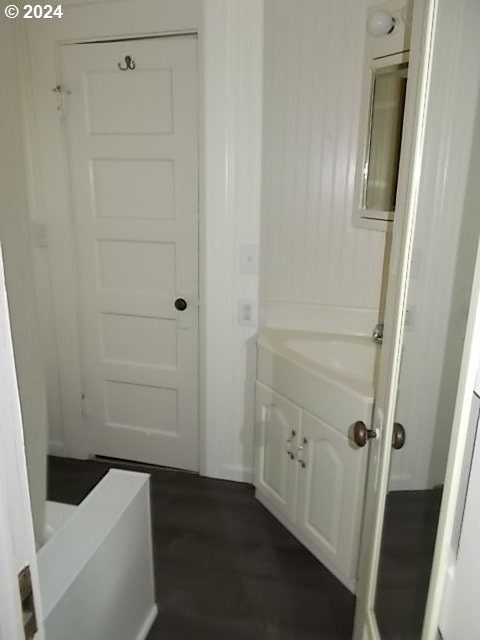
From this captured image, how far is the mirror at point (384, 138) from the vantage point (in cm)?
183

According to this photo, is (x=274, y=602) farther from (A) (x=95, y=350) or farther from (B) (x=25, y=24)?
(B) (x=25, y=24)

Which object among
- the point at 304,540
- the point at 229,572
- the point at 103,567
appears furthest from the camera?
the point at 304,540

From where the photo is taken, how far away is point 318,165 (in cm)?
213

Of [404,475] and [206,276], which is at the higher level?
[206,276]

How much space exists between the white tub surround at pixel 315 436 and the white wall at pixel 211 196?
20 centimetres

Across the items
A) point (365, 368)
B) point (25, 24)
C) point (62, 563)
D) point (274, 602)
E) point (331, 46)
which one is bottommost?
point (274, 602)

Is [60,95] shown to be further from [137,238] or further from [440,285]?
[440,285]

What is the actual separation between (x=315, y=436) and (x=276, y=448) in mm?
312

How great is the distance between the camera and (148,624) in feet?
5.58

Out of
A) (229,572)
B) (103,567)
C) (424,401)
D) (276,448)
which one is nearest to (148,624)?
(229,572)

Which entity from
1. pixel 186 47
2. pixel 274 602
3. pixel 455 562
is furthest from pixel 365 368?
pixel 186 47

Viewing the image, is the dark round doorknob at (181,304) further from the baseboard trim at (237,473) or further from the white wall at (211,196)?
the baseboard trim at (237,473)

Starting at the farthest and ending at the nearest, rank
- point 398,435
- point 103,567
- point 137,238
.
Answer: point 137,238
point 103,567
point 398,435

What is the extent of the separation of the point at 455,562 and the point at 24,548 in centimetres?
59
